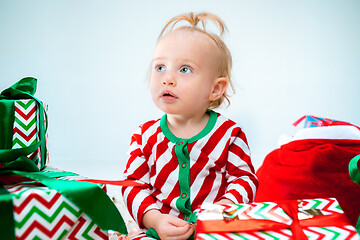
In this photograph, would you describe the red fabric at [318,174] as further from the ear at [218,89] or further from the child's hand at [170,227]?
the child's hand at [170,227]

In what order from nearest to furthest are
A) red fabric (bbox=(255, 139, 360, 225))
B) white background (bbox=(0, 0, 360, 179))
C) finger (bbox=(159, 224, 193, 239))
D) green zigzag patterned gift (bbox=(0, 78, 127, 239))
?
green zigzag patterned gift (bbox=(0, 78, 127, 239)) < finger (bbox=(159, 224, 193, 239)) < red fabric (bbox=(255, 139, 360, 225)) < white background (bbox=(0, 0, 360, 179))

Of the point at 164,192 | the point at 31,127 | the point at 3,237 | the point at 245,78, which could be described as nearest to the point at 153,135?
the point at 164,192

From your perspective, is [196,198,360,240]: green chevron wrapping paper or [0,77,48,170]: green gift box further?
[0,77,48,170]: green gift box

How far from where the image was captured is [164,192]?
100cm

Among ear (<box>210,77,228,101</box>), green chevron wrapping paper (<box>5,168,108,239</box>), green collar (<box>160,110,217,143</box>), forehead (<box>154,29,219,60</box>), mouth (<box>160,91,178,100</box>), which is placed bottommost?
green chevron wrapping paper (<box>5,168,108,239</box>)

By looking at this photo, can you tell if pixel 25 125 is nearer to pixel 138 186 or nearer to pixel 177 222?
pixel 138 186

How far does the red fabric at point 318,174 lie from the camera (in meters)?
1.20

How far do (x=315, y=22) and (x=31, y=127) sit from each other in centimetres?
216

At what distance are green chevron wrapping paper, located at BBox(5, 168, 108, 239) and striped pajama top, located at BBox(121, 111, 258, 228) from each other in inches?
9.1

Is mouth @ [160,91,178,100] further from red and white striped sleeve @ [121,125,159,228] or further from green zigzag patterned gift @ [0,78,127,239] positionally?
green zigzag patterned gift @ [0,78,127,239]

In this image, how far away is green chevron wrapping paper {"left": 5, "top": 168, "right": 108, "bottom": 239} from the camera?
701mm

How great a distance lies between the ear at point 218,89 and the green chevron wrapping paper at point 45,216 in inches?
18.4

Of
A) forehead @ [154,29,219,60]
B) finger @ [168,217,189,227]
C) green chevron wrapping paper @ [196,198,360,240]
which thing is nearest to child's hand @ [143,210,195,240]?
finger @ [168,217,189,227]

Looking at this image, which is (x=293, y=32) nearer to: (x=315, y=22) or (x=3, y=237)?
(x=315, y=22)
